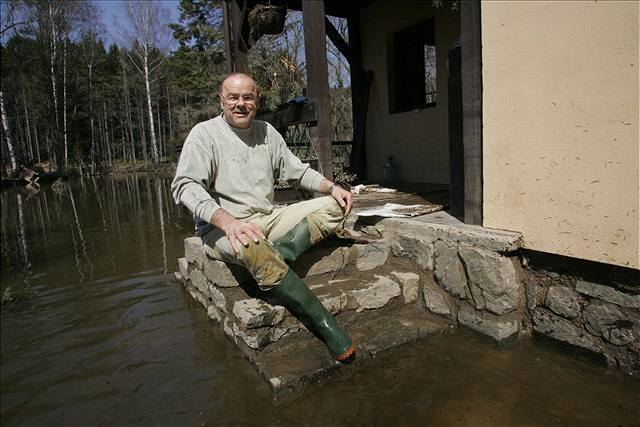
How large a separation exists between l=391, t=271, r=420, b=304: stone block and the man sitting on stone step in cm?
68

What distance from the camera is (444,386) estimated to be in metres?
2.01

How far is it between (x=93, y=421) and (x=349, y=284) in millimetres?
1599

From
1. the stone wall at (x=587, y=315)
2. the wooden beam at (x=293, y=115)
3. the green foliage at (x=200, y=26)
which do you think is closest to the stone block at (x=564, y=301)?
the stone wall at (x=587, y=315)

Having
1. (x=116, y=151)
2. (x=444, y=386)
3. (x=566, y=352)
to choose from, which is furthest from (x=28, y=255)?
(x=116, y=151)

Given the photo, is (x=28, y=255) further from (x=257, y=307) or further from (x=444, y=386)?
(x=444, y=386)

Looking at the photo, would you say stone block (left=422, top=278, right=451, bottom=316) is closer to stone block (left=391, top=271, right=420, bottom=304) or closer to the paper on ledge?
stone block (left=391, top=271, right=420, bottom=304)

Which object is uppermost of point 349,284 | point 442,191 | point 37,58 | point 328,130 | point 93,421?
point 37,58

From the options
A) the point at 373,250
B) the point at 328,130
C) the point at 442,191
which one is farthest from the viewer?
the point at 442,191

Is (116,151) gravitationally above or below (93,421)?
above

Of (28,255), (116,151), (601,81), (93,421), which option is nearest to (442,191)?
(601,81)

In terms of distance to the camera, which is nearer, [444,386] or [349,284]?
[444,386]

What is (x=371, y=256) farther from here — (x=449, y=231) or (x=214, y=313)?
(x=214, y=313)

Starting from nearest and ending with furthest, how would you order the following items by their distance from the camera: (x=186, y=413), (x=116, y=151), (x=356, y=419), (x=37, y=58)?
(x=356, y=419), (x=186, y=413), (x=37, y=58), (x=116, y=151)

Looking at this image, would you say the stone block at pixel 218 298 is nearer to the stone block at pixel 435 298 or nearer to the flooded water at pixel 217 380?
the flooded water at pixel 217 380
